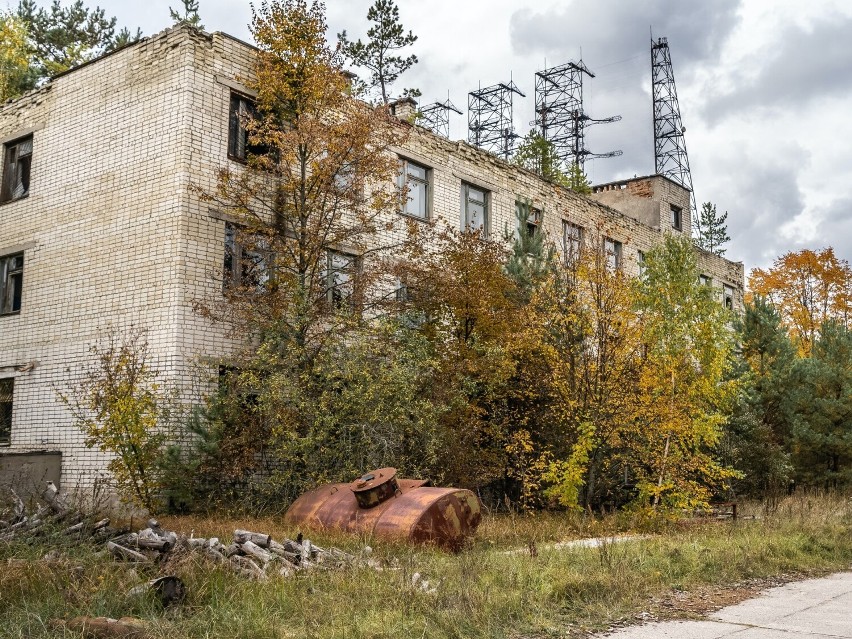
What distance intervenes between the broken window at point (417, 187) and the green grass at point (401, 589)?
40.9 ft

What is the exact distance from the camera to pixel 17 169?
2103cm

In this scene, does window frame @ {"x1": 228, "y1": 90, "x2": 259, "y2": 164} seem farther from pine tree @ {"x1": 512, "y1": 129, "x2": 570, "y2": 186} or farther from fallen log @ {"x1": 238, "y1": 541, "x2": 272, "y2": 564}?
pine tree @ {"x1": 512, "y1": 129, "x2": 570, "y2": 186}

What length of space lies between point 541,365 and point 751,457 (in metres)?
8.19

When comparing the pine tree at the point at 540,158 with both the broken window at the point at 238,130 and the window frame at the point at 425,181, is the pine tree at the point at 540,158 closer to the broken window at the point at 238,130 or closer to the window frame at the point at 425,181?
the window frame at the point at 425,181

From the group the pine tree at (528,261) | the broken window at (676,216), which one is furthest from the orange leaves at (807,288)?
the pine tree at (528,261)

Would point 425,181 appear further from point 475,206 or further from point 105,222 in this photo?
point 105,222

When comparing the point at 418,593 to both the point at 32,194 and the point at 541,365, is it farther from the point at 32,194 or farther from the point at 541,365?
the point at 32,194

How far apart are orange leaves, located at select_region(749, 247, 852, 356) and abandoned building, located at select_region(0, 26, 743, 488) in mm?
28210

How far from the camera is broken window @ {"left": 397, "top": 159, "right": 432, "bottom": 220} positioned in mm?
22328

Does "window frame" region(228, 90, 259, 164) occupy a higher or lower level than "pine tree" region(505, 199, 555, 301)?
higher

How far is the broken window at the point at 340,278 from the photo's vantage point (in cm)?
1680

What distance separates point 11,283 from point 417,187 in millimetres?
10297

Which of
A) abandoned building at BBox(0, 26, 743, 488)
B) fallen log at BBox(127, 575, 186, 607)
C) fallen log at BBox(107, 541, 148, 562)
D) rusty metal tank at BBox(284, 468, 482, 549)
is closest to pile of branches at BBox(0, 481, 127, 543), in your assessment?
fallen log at BBox(107, 541, 148, 562)

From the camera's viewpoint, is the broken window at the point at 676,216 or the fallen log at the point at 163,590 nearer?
the fallen log at the point at 163,590
